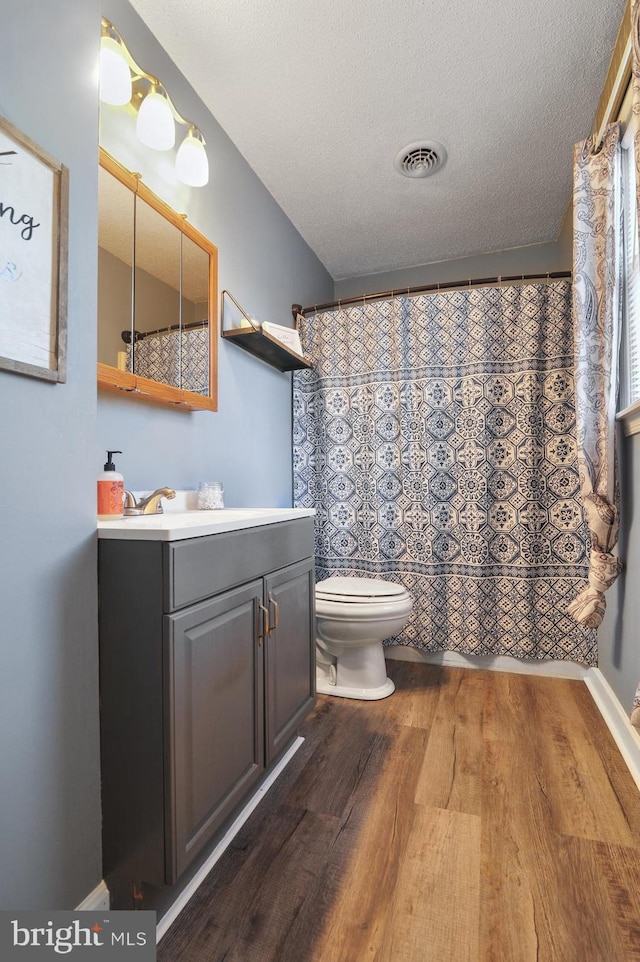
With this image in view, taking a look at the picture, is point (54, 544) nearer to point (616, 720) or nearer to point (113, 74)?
point (113, 74)

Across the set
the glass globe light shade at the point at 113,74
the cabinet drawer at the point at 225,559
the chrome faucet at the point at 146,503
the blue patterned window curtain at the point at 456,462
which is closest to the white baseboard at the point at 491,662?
the blue patterned window curtain at the point at 456,462

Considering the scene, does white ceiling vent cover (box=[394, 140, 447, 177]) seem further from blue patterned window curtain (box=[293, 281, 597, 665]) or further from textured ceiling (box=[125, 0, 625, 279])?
blue patterned window curtain (box=[293, 281, 597, 665])

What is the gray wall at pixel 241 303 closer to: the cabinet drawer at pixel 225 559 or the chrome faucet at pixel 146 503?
the chrome faucet at pixel 146 503

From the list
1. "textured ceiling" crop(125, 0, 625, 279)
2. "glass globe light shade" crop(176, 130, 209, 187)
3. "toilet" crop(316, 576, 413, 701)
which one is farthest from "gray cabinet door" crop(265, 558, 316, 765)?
"textured ceiling" crop(125, 0, 625, 279)

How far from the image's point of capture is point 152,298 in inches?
61.1

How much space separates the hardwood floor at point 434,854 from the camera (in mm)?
984

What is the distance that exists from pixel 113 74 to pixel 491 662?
2750 millimetres

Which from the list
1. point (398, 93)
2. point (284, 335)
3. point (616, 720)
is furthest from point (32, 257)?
point (616, 720)

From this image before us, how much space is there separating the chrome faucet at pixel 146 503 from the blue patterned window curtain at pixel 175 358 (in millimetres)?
372

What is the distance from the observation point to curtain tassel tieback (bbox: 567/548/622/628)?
174 centimetres

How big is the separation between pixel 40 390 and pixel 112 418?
19.7 inches

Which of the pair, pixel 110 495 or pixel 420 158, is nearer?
pixel 110 495

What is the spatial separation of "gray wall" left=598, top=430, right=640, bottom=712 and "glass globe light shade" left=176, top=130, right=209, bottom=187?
1.75 metres

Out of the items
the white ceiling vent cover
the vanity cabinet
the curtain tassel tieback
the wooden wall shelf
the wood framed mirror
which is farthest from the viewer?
the white ceiling vent cover
